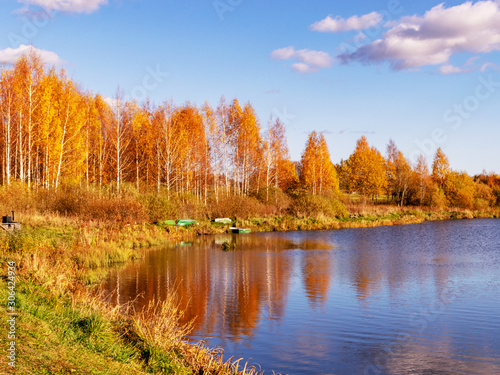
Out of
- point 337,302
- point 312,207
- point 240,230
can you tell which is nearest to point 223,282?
point 337,302

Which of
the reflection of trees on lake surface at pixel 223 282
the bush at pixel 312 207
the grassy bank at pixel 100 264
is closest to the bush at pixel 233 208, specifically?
the grassy bank at pixel 100 264

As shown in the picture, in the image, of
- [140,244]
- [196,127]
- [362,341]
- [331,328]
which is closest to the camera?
[362,341]

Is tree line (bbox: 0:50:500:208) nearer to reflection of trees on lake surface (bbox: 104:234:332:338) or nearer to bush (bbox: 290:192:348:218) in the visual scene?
bush (bbox: 290:192:348:218)

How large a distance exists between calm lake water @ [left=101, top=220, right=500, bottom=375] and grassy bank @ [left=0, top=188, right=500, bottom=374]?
1.48 metres

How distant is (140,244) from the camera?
29.2 metres

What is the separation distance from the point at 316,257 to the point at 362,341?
15087mm

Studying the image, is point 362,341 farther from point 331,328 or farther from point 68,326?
point 68,326

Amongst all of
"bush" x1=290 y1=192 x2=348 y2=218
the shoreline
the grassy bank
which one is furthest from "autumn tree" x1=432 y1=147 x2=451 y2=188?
the shoreline

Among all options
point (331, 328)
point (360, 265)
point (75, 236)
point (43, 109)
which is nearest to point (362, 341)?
point (331, 328)

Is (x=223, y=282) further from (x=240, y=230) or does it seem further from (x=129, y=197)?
(x=240, y=230)

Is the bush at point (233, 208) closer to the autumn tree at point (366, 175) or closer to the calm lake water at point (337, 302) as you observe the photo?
the calm lake water at point (337, 302)

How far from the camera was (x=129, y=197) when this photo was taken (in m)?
33.4

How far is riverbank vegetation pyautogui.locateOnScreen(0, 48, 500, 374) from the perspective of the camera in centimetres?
839

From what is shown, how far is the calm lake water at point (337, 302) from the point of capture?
10266 mm
